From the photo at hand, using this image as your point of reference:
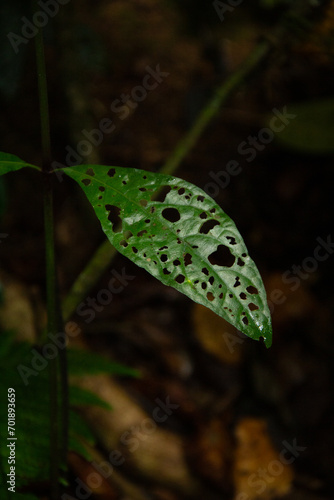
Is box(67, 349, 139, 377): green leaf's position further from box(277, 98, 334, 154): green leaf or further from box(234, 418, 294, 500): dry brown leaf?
box(277, 98, 334, 154): green leaf

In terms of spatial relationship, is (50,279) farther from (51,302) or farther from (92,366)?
(92,366)

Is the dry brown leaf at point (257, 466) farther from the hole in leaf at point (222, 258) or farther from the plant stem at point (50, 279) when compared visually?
the plant stem at point (50, 279)

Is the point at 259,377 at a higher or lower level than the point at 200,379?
higher

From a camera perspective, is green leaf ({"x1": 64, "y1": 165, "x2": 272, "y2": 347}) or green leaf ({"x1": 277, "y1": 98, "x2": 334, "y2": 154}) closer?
green leaf ({"x1": 64, "y1": 165, "x2": 272, "y2": 347})

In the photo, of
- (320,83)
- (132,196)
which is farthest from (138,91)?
(132,196)

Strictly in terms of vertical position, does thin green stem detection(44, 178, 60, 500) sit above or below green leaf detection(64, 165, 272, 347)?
below

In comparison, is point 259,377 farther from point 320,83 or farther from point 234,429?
point 320,83

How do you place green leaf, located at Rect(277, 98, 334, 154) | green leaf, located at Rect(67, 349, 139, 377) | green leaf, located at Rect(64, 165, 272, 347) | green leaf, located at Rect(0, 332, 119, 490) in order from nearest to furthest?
green leaf, located at Rect(64, 165, 272, 347) < green leaf, located at Rect(0, 332, 119, 490) < green leaf, located at Rect(67, 349, 139, 377) < green leaf, located at Rect(277, 98, 334, 154)

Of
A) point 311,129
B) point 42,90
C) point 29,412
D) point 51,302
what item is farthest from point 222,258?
point 42,90

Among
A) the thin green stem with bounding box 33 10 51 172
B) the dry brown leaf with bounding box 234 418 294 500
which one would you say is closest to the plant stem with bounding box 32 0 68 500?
the thin green stem with bounding box 33 10 51 172
